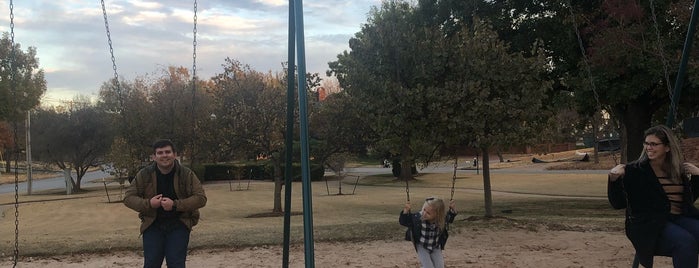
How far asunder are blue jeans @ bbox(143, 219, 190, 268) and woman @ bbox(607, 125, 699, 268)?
3233mm

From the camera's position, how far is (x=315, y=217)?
16078 millimetres

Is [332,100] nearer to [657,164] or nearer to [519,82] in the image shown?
[519,82]

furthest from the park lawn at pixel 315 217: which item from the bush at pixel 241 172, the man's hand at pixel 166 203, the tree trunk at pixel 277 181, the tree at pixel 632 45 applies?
the bush at pixel 241 172

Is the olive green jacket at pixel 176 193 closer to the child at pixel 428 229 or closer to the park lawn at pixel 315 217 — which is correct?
the child at pixel 428 229

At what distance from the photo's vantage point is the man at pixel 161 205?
14.3 feet

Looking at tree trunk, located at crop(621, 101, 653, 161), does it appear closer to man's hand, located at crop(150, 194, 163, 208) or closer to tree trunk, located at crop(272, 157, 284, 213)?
tree trunk, located at crop(272, 157, 284, 213)

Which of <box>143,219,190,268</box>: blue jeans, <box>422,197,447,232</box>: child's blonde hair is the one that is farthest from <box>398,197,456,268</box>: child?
<box>143,219,190,268</box>: blue jeans

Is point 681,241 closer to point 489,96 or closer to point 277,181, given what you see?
point 489,96

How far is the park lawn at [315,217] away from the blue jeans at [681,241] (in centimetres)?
564

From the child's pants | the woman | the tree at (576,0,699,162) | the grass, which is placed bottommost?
the grass

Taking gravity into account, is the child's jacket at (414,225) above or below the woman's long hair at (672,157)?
below

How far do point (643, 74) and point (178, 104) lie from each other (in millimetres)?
23710

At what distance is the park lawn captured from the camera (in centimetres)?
942

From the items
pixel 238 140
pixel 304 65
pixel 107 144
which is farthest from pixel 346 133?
pixel 107 144
